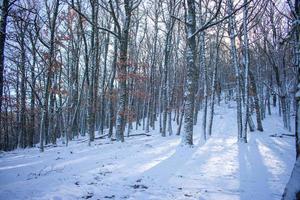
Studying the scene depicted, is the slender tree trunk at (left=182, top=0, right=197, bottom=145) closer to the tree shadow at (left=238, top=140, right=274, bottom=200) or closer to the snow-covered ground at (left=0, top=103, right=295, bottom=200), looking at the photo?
the snow-covered ground at (left=0, top=103, right=295, bottom=200)

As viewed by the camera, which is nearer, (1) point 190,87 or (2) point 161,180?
(2) point 161,180

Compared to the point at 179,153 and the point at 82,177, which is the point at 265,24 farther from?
the point at 82,177

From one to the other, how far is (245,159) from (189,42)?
5.32 metres

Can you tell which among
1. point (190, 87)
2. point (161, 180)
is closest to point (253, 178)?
point (161, 180)

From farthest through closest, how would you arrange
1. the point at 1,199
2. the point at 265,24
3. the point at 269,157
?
1. the point at 265,24
2. the point at 269,157
3. the point at 1,199

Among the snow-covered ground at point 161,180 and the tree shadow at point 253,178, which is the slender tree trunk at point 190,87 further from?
the tree shadow at point 253,178

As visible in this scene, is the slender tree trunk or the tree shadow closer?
the tree shadow

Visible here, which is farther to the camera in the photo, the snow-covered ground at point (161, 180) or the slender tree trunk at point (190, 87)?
the slender tree trunk at point (190, 87)

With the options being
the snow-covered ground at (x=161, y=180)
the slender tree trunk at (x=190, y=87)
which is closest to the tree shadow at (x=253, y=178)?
the snow-covered ground at (x=161, y=180)

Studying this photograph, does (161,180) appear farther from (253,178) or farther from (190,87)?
(190,87)

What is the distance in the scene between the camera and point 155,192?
518 centimetres

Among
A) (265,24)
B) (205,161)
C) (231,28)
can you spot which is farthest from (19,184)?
(265,24)

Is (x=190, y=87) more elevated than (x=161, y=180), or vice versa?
(x=190, y=87)

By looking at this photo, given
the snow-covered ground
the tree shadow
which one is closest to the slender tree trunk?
the snow-covered ground
